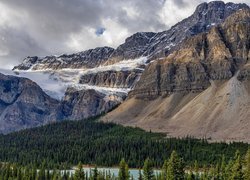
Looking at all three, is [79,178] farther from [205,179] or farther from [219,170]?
[219,170]

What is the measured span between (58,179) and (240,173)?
76602mm

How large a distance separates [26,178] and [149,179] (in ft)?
227

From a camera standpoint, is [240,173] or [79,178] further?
[79,178]

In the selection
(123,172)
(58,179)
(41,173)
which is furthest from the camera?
(41,173)

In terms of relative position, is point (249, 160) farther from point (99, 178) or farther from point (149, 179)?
point (99, 178)

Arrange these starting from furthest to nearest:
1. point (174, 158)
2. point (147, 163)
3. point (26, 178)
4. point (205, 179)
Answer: point (26, 178) < point (205, 179) < point (147, 163) < point (174, 158)

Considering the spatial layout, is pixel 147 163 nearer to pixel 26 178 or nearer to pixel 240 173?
pixel 240 173

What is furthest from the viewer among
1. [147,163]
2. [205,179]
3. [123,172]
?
[205,179]

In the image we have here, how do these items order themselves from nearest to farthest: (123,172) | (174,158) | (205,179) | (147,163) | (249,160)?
1. (174,158)
2. (249,160)
3. (147,163)
4. (123,172)
5. (205,179)

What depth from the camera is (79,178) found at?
136000 mm

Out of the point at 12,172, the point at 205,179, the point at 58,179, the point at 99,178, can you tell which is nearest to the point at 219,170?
the point at 205,179

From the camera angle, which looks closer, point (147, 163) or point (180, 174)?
point (180, 174)

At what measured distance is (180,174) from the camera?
317 ft

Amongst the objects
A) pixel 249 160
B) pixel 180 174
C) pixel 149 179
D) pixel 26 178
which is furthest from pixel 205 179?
pixel 26 178
